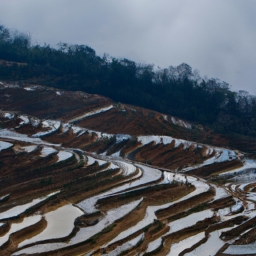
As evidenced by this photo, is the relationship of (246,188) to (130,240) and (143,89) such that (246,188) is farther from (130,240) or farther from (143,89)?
(143,89)

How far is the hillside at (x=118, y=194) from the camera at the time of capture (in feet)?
51.9

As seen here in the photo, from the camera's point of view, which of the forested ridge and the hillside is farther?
the forested ridge

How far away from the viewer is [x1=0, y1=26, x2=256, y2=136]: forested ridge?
2207 inches

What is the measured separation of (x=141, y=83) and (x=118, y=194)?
41.0 meters

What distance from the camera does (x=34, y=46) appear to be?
7006 centimetres

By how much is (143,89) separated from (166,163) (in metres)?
29.2

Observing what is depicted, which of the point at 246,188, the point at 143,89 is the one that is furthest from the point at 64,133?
the point at 143,89

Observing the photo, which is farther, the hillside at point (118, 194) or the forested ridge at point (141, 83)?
the forested ridge at point (141, 83)

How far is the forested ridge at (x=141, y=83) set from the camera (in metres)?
56.1

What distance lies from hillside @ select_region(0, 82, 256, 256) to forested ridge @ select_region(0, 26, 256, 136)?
52.7 ft

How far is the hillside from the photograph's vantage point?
1581 centimetres

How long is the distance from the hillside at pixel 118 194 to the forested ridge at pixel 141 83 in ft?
52.7

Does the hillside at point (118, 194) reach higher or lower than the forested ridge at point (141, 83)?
lower

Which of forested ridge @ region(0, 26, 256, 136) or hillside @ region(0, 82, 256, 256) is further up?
forested ridge @ region(0, 26, 256, 136)
